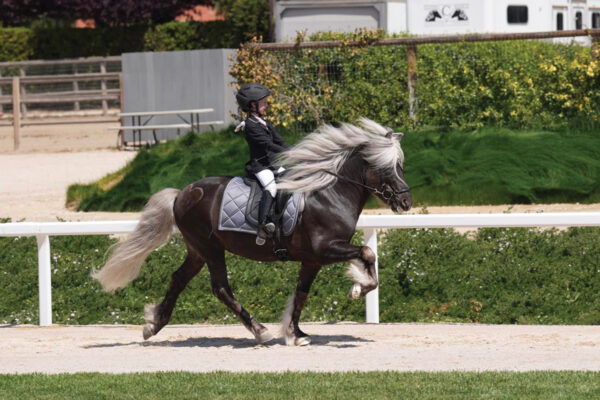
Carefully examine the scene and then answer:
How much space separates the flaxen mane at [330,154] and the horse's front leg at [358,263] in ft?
1.72

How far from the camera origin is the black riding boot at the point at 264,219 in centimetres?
947

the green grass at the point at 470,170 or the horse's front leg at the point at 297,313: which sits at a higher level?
the green grass at the point at 470,170

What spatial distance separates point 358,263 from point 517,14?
17.6 metres

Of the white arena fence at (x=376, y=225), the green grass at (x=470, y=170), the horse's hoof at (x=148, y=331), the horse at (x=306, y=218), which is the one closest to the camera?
the horse at (x=306, y=218)

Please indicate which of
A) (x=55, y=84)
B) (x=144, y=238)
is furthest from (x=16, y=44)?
(x=144, y=238)

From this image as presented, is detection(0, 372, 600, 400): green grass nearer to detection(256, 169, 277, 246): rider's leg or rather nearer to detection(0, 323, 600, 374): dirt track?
detection(0, 323, 600, 374): dirt track

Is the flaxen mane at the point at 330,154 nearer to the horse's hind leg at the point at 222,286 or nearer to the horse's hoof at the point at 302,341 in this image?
the horse's hind leg at the point at 222,286

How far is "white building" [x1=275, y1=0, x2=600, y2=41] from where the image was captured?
2538 centimetres

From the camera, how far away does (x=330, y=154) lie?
9.73m

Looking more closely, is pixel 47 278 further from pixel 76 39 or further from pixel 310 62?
pixel 76 39

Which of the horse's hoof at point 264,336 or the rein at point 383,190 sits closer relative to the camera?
the rein at point 383,190

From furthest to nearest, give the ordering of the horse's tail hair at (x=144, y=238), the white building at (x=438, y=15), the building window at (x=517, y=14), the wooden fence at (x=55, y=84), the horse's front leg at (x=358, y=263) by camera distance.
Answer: the wooden fence at (x=55, y=84) → the building window at (x=517, y=14) → the white building at (x=438, y=15) → the horse's tail hair at (x=144, y=238) → the horse's front leg at (x=358, y=263)

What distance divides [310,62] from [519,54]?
3394 mm

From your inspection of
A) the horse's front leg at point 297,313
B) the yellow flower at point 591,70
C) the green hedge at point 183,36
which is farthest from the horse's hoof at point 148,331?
the green hedge at point 183,36
